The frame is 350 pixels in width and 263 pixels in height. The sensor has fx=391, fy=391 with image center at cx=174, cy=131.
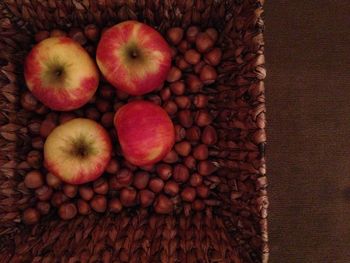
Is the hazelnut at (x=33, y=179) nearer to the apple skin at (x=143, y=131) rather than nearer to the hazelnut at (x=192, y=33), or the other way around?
the apple skin at (x=143, y=131)

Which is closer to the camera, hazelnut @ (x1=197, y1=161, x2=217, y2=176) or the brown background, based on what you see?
hazelnut @ (x1=197, y1=161, x2=217, y2=176)

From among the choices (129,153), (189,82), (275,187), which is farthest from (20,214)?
(275,187)

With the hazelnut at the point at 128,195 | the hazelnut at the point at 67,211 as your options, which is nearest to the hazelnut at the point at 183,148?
the hazelnut at the point at 128,195

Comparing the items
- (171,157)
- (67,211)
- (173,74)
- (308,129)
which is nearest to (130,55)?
(173,74)

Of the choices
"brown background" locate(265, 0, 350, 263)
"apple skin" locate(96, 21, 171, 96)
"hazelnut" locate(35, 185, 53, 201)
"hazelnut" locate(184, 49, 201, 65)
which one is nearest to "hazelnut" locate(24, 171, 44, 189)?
"hazelnut" locate(35, 185, 53, 201)

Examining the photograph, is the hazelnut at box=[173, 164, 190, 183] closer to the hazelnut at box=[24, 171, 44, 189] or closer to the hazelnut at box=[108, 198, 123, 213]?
the hazelnut at box=[108, 198, 123, 213]

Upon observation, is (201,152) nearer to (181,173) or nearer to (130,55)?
(181,173)
